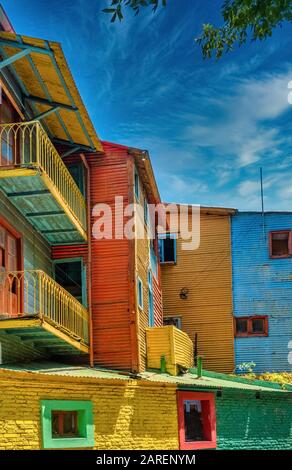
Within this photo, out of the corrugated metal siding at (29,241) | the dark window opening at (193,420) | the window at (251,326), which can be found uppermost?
the corrugated metal siding at (29,241)

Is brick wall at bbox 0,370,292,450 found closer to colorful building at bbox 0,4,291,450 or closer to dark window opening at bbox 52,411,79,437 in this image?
colorful building at bbox 0,4,291,450

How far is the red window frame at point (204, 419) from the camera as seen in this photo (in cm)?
2014

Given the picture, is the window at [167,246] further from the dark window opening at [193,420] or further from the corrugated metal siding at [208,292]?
the dark window opening at [193,420]

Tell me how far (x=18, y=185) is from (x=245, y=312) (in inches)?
631

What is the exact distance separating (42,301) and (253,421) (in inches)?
322

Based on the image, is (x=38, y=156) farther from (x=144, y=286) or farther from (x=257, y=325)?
(x=257, y=325)

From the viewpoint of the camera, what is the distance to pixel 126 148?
2245 centimetres

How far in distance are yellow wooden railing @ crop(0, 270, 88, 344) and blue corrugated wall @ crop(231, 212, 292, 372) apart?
1155 centimetres

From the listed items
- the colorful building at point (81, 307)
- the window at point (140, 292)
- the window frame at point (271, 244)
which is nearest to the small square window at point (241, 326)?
the window frame at point (271, 244)

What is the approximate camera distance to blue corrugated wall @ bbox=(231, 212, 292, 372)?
99.9 ft

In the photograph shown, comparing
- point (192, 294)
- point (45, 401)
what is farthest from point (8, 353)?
point (192, 294)

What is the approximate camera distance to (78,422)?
17.7 meters

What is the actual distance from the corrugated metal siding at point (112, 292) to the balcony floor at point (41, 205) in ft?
3.27

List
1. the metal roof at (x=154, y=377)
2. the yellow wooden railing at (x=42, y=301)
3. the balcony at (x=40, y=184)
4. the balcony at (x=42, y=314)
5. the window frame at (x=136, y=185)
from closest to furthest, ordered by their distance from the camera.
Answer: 1. the balcony at (x=42, y=314)
2. the balcony at (x=40, y=184)
3. the yellow wooden railing at (x=42, y=301)
4. the metal roof at (x=154, y=377)
5. the window frame at (x=136, y=185)
